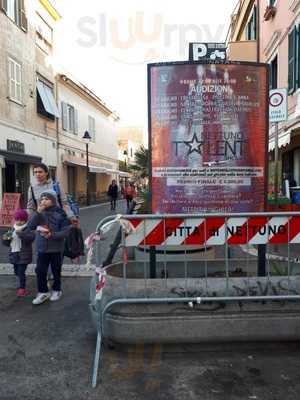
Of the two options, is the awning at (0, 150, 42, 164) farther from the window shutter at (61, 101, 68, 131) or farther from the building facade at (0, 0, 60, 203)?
the window shutter at (61, 101, 68, 131)

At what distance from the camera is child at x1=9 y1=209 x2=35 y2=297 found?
5.64 m

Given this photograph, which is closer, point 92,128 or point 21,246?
point 21,246

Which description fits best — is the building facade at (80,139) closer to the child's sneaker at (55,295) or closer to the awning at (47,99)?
the awning at (47,99)

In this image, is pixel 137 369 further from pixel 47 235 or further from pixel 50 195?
pixel 50 195

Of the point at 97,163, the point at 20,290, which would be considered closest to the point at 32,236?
the point at 20,290

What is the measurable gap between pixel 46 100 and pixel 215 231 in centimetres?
1843

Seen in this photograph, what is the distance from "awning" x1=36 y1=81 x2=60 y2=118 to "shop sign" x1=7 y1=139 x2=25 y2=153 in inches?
126

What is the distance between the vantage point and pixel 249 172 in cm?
494

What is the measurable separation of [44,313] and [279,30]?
1317cm

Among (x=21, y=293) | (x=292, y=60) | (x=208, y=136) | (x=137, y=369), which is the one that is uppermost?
(x=292, y=60)

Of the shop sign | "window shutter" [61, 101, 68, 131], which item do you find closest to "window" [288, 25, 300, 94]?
the shop sign

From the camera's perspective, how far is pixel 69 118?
997 inches

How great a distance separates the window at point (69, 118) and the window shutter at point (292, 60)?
1464 centimetres

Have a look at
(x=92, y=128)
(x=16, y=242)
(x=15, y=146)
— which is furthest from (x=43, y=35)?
(x=16, y=242)
